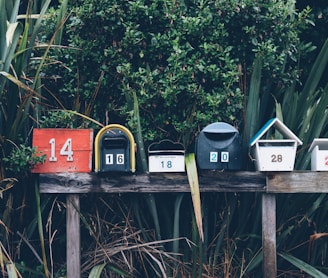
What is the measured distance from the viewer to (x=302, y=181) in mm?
4320

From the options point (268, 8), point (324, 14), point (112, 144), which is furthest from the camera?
point (324, 14)

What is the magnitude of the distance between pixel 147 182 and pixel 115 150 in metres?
0.28

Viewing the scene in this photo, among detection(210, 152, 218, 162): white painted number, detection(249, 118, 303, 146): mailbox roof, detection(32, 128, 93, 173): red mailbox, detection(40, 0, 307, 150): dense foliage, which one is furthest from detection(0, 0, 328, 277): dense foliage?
detection(210, 152, 218, 162): white painted number

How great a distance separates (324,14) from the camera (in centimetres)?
535

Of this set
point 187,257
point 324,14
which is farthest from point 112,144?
point 324,14

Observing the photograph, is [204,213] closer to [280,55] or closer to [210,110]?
[210,110]

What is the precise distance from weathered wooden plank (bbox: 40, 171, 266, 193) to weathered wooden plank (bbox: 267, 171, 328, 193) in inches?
4.4

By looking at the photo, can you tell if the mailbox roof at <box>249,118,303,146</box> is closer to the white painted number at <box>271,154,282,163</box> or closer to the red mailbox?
the white painted number at <box>271,154,282,163</box>

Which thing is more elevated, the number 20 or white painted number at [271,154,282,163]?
the number 20

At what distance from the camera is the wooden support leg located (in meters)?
4.30

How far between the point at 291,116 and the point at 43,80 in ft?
5.61

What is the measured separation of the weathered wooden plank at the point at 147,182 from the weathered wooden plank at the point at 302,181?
11cm

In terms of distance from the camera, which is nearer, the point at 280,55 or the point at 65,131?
the point at 65,131

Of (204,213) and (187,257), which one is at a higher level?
(204,213)
